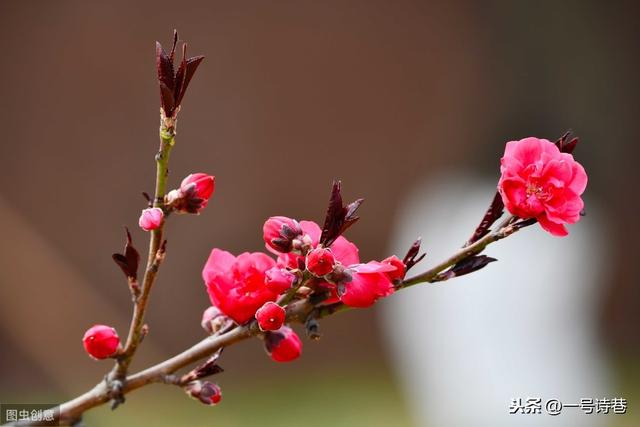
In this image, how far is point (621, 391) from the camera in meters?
1.85

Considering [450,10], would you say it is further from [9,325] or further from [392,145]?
[9,325]

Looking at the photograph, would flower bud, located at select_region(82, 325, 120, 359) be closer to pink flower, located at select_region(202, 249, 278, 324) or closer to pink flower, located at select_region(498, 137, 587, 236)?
pink flower, located at select_region(202, 249, 278, 324)

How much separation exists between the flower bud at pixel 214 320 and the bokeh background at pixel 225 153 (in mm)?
1340

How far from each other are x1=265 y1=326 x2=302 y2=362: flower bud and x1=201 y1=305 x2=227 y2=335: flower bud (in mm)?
39

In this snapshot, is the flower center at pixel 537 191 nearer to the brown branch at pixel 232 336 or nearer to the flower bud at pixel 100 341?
the brown branch at pixel 232 336

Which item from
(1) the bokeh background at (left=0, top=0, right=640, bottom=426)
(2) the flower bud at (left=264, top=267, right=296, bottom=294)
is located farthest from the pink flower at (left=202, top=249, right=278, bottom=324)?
(1) the bokeh background at (left=0, top=0, right=640, bottom=426)

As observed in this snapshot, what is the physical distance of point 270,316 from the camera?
40 centimetres

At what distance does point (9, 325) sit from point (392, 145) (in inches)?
42.6

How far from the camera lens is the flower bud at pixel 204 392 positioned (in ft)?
1.56

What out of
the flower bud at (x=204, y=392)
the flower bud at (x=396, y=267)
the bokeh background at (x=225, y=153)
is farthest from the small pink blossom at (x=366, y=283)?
the bokeh background at (x=225, y=153)

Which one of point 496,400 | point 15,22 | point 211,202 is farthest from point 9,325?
point 496,400

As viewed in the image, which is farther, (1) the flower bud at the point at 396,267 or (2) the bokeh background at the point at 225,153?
(2) the bokeh background at the point at 225,153

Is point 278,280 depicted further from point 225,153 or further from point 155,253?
point 225,153

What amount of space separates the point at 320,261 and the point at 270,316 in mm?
41
